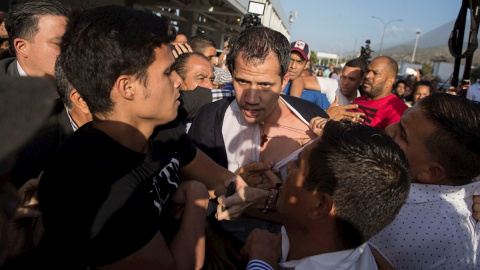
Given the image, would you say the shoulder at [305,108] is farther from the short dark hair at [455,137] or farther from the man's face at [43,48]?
the man's face at [43,48]

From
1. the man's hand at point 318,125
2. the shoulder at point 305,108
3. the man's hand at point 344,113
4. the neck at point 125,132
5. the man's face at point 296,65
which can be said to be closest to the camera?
the neck at point 125,132

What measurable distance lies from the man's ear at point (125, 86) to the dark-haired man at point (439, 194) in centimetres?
141

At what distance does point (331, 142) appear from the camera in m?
1.34

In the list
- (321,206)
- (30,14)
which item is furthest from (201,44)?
(321,206)

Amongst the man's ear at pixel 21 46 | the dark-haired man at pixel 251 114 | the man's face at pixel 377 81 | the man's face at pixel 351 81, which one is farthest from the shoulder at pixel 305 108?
the man's face at pixel 351 81

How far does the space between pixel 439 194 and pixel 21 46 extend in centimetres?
301

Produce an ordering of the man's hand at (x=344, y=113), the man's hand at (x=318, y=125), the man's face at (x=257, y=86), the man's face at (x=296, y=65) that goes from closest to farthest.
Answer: the man's hand at (x=318, y=125)
the man's face at (x=257, y=86)
the man's hand at (x=344, y=113)
the man's face at (x=296, y=65)

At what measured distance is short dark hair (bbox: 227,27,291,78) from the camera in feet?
7.75

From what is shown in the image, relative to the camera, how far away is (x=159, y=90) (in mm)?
1416

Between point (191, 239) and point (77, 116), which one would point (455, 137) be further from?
point (77, 116)

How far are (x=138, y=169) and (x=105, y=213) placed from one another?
0.79 feet

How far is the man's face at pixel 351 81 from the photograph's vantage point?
5578 mm

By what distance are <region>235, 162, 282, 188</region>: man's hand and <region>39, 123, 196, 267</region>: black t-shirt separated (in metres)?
0.92

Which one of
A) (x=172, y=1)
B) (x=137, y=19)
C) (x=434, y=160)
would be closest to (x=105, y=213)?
(x=137, y=19)
